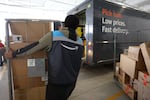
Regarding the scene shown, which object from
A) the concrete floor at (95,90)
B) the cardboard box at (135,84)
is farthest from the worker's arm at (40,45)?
the cardboard box at (135,84)

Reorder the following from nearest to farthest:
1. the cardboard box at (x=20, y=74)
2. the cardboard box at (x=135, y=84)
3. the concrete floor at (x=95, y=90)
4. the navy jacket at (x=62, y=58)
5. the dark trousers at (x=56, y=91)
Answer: the navy jacket at (x=62, y=58) < the dark trousers at (x=56, y=91) < the cardboard box at (x=20, y=74) < the cardboard box at (x=135, y=84) < the concrete floor at (x=95, y=90)

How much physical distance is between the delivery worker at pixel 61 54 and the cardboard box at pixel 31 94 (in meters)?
0.51

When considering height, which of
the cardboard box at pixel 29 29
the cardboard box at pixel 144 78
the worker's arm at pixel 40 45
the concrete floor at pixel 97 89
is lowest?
the concrete floor at pixel 97 89

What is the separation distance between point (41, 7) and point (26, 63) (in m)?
6.87

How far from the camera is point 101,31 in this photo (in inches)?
173

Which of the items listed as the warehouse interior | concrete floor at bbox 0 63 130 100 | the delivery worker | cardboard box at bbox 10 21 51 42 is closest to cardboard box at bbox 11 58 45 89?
the warehouse interior

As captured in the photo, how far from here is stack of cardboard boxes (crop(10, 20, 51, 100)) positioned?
2117mm

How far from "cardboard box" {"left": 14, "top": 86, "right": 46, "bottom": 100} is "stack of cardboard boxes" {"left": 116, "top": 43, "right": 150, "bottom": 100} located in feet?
5.89

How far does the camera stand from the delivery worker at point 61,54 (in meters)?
1.72

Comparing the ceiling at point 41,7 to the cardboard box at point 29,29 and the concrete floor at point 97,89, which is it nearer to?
the concrete floor at point 97,89

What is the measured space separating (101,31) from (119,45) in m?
1.14

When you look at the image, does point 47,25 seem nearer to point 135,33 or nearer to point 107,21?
point 107,21

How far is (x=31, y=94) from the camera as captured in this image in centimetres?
229

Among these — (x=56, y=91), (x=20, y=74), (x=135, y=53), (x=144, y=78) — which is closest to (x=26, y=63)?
(x=20, y=74)
